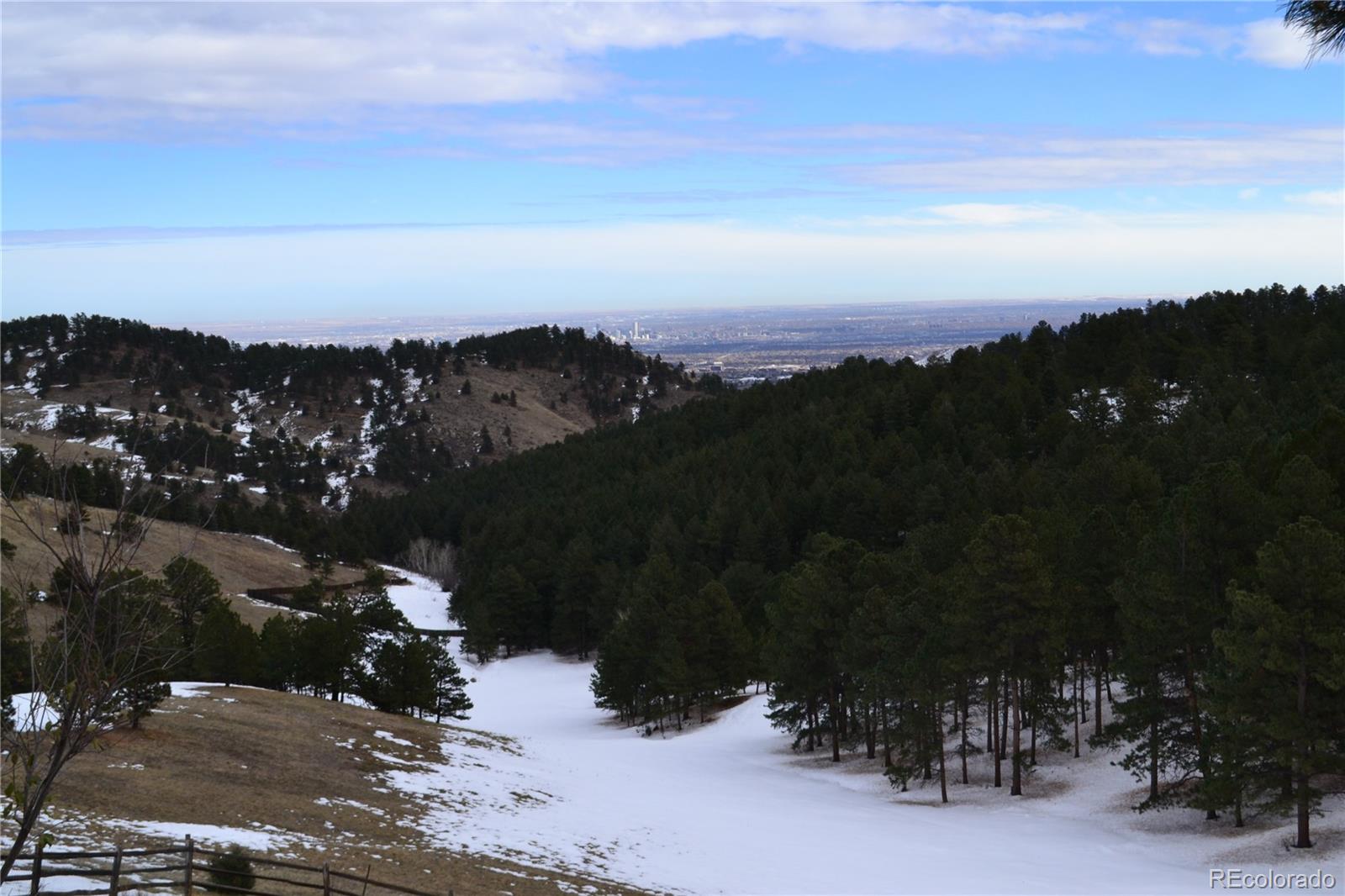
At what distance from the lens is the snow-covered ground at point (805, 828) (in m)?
24.6

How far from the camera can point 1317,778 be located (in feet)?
92.9

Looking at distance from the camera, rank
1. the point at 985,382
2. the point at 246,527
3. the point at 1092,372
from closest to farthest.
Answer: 1. the point at 985,382
2. the point at 1092,372
3. the point at 246,527

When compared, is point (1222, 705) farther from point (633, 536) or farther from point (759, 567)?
point (633, 536)

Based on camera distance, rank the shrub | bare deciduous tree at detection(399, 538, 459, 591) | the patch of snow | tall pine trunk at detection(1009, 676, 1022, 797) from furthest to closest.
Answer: bare deciduous tree at detection(399, 538, 459, 591)
the patch of snow
tall pine trunk at detection(1009, 676, 1022, 797)
the shrub

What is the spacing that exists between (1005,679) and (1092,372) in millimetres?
81155

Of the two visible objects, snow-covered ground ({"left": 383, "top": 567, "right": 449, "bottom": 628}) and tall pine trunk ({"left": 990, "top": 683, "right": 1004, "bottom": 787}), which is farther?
snow-covered ground ({"left": 383, "top": 567, "right": 449, "bottom": 628})

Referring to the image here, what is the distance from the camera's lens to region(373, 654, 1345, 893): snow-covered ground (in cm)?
2464

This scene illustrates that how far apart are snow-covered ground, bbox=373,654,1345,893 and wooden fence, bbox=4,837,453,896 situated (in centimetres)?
570

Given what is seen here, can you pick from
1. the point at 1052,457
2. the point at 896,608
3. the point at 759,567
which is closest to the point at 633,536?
the point at 759,567

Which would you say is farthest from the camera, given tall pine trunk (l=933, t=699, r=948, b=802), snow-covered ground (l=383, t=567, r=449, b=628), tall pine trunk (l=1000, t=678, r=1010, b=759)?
snow-covered ground (l=383, t=567, r=449, b=628)

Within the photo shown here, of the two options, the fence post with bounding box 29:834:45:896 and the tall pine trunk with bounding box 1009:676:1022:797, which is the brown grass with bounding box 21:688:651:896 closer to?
the fence post with bounding box 29:834:45:896

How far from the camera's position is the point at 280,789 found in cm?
2797

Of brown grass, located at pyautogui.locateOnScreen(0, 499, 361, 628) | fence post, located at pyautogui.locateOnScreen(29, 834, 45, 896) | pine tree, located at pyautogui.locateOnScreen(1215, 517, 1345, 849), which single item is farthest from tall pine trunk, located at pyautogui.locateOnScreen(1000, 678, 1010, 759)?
brown grass, located at pyautogui.locateOnScreen(0, 499, 361, 628)

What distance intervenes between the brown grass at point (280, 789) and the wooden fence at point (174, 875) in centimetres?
146
